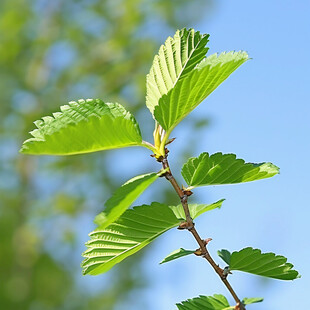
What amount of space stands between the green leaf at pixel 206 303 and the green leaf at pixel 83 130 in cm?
13

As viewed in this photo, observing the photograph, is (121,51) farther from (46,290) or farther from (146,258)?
(46,290)

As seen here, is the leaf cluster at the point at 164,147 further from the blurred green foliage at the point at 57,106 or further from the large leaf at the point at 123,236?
the blurred green foliage at the point at 57,106

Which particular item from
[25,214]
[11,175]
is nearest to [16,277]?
[25,214]

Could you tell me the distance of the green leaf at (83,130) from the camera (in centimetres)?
34

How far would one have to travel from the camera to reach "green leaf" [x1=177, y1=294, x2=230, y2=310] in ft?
1.36

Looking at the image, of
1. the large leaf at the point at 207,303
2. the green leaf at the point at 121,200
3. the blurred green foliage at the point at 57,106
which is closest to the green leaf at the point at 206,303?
the large leaf at the point at 207,303

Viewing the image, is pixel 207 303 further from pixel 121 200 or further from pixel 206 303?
pixel 121 200

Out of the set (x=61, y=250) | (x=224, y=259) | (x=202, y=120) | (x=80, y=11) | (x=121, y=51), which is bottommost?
(x=224, y=259)

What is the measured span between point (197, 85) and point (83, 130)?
0.32 feet

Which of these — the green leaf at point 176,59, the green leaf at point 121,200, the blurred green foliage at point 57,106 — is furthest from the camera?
the blurred green foliage at point 57,106

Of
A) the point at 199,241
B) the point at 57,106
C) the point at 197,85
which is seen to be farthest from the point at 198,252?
the point at 57,106

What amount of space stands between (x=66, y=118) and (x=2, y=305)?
266 inches

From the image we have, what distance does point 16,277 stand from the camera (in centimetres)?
675

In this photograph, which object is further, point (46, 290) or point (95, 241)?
point (46, 290)
